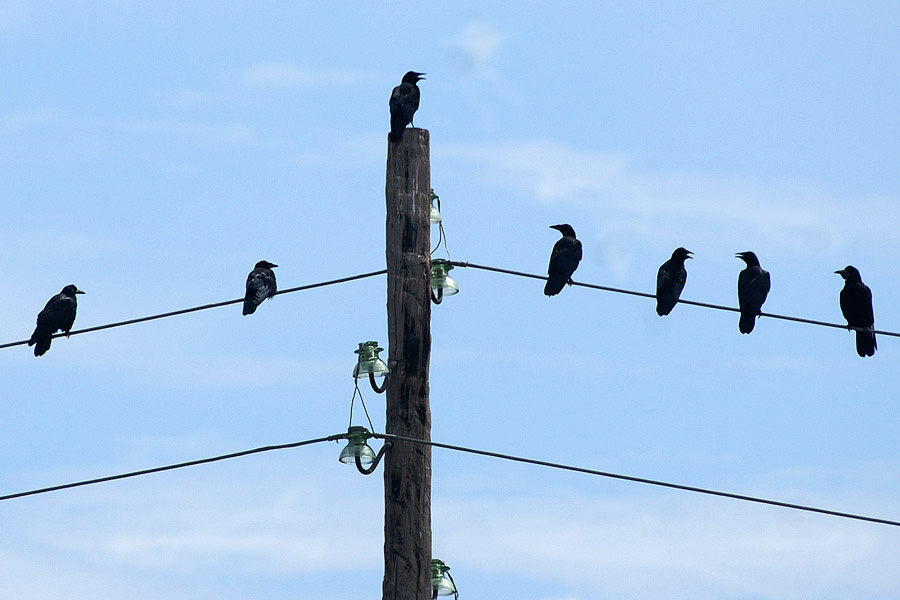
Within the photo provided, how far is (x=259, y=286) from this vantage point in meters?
14.4

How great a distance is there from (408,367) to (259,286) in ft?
14.8

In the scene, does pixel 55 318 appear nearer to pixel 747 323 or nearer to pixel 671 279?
pixel 671 279

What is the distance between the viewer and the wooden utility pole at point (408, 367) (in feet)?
32.4

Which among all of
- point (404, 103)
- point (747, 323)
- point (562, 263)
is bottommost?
point (747, 323)

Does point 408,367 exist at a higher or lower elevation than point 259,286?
lower

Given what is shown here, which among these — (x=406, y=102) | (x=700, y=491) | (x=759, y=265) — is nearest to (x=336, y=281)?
(x=406, y=102)

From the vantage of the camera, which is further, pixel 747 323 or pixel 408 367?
pixel 747 323

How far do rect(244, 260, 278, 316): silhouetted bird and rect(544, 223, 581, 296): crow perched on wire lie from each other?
10.3ft

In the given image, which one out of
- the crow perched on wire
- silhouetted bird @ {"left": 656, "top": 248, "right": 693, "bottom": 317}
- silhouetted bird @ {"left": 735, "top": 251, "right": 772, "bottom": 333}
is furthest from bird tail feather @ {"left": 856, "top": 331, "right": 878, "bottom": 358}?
the crow perched on wire

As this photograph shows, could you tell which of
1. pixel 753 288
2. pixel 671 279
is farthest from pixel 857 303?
pixel 671 279

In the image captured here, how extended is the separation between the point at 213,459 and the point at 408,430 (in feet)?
5.25

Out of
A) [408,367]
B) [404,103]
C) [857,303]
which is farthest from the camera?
[857,303]

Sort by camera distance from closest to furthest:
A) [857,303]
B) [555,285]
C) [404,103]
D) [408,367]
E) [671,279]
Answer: [408,367] < [404,103] < [555,285] < [671,279] < [857,303]

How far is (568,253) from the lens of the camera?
1527 cm
